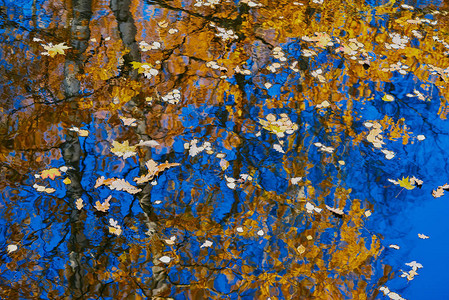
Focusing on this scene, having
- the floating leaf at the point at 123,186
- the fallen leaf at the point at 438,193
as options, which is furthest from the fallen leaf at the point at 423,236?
the floating leaf at the point at 123,186

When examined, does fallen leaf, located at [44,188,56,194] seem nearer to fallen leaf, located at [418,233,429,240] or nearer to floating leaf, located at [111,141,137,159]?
floating leaf, located at [111,141,137,159]

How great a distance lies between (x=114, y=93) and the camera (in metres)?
4.81

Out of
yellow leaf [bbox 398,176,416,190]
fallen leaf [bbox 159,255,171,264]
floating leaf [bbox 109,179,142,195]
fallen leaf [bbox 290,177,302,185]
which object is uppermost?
yellow leaf [bbox 398,176,416,190]

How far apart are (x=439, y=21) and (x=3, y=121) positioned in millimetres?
6988

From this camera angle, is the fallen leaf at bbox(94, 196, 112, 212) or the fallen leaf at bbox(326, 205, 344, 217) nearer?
the fallen leaf at bbox(94, 196, 112, 212)

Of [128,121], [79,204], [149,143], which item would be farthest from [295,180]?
[79,204]

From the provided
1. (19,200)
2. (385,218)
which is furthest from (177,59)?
(385,218)

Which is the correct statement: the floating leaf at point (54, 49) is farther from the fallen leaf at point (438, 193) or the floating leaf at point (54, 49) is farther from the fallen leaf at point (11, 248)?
the fallen leaf at point (438, 193)

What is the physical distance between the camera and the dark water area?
3.13 m

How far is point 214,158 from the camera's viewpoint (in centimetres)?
410

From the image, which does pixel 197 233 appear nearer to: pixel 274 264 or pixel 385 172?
pixel 274 264

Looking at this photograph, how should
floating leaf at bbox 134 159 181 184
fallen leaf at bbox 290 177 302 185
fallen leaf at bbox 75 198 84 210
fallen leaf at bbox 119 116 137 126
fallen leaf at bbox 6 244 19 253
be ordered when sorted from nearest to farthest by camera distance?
fallen leaf at bbox 6 244 19 253 → fallen leaf at bbox 75 198 84 210 → floating leaf at bbox 134 159 181 184 → fallen leaf at bbox 290 177 302 185 → fallen leaf at bbox 119 116 137 126

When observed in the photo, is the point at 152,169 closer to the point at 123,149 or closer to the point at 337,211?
the point at 123,149

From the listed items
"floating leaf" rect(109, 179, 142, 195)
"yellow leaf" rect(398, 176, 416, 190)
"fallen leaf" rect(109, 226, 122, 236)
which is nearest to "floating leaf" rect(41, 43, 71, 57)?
"floating leaf" rect(109, 179, 142, 195)
